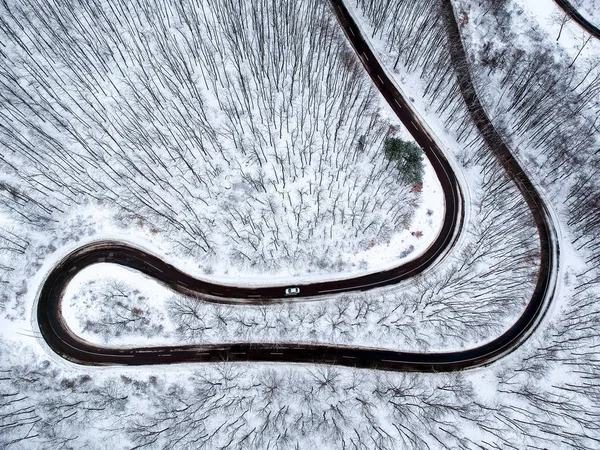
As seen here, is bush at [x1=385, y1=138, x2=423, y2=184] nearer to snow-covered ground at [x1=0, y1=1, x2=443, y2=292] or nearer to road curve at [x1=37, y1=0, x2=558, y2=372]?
snow-covered ground at [x1=0, y1=1, x2=443, y2=292]

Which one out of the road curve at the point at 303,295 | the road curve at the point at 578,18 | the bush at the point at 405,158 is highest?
the road curve at the point at 578,18

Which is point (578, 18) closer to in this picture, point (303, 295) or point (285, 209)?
point (285, 209)

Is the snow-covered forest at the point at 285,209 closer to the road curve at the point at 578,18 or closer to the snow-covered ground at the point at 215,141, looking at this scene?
the snow-covered ground at the point at 215,141

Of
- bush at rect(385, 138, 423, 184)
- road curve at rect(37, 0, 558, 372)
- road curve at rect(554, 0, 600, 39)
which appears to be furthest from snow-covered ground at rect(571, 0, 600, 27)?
bush at rect(385, 138, 423, 184)

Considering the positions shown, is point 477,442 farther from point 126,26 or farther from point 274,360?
point 126,26

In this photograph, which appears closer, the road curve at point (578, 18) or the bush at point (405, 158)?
the bush at point (405, 158)

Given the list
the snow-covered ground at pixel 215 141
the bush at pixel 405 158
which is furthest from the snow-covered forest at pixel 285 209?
the bush at pixel 405 158
